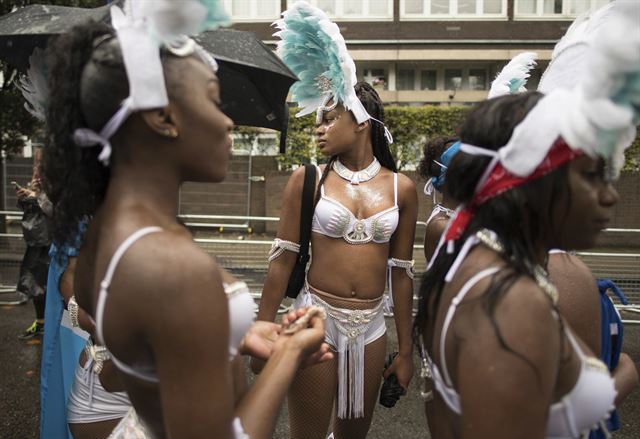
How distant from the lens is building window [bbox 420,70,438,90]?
77.6 feet

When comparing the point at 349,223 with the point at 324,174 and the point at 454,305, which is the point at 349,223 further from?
the point at 454,305

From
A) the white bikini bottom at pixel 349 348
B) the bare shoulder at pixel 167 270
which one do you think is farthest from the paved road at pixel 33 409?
the bare shoulder at pixel 167 270

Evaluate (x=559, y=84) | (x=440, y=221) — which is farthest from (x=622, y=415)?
(x=559, y=84)

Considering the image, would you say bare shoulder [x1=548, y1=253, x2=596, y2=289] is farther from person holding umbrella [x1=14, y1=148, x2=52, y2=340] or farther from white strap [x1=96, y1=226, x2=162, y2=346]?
person holding umbrella [x1=14, y1=148, x2=52, y2=340]

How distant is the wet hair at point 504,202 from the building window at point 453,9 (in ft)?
70.5

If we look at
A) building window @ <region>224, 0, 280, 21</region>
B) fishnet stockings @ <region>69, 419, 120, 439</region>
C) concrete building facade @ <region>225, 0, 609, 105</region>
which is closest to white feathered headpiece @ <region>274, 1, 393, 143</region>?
fishnet stockings @ <region>69, 419, 120, 439</region>

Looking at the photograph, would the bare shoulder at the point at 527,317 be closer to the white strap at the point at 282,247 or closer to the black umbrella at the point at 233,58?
the black umbrella at the point at 233,58

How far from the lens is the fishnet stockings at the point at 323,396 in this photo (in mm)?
2895

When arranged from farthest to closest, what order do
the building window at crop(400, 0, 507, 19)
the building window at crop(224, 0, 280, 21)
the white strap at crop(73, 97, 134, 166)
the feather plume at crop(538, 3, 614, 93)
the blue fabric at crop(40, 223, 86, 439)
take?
1. the building window at crop(400, 0, 507, 19)
2. the building window at crop(224, 0, 280, 21)
3. the blue fabric at crop(40, 223, 86, 439)
4. the feather plume at crop(538, 3, 614, 93)
5. the white strap at crop(73, 97, 134, 166)

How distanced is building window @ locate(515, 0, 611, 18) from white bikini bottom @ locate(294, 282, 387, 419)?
21431mm

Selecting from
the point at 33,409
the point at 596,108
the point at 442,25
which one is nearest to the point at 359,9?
the point at 442,25

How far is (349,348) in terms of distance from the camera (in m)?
3.01

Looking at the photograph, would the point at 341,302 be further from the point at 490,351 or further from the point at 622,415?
the point at 622,415

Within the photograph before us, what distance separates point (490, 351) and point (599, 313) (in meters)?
0.72
